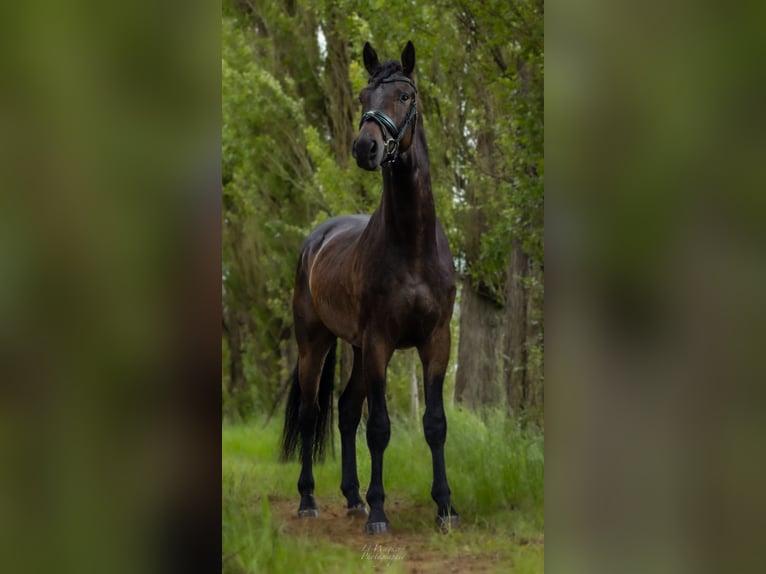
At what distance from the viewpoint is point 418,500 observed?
367cm

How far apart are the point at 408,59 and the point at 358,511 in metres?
2.05

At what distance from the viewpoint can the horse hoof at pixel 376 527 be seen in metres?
3.26

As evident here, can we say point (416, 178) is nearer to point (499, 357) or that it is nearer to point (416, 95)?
point (416, 95)

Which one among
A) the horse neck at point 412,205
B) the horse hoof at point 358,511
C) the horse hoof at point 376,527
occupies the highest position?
the horse neck at point 412,205

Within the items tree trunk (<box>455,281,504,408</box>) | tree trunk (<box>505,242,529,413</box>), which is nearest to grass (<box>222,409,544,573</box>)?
tree trunk (<box>505,242,529,413</box>)

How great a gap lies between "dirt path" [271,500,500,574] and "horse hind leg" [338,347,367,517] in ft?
0.31

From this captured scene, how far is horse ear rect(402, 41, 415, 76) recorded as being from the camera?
341 cm

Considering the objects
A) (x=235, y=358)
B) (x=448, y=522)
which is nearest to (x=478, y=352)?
(x=448, y=522)

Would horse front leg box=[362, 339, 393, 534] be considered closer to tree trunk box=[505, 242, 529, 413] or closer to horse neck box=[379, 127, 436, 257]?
horse neck box=[379, 127, 436, 257]

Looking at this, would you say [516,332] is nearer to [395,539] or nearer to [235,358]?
[395,539]

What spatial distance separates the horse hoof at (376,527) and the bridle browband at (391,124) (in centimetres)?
149

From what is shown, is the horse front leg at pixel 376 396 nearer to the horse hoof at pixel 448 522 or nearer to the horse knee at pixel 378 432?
the horse knee at pixel 378 432
